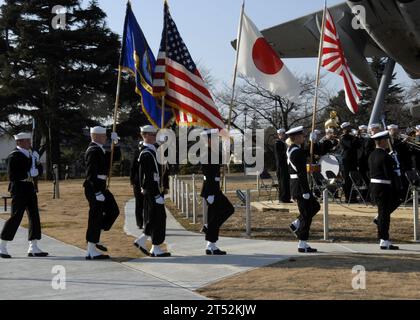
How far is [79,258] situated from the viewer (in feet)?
29.5

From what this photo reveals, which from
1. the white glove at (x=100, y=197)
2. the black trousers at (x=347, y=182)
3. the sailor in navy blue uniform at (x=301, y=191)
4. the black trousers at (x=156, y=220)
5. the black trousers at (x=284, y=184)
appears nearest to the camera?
the white glove at (x=100, y=197)

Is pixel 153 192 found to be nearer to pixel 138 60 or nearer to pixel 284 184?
pixel 138 60

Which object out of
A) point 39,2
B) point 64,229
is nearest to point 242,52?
point 64,229

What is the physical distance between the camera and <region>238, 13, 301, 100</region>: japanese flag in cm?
1052

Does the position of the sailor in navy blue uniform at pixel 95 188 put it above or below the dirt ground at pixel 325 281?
above

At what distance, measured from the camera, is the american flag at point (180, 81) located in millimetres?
10828

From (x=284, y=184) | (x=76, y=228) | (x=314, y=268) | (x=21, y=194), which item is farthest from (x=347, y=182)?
(x=21, y=194)

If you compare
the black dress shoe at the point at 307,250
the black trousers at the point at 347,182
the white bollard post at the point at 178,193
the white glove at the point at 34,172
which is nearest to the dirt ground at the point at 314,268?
the black dress shoe at the point at 307,250

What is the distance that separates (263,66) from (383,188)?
315 centimetres

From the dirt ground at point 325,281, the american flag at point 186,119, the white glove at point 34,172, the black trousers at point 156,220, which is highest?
the american flag at point 186,119

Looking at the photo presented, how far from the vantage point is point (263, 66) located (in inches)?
422

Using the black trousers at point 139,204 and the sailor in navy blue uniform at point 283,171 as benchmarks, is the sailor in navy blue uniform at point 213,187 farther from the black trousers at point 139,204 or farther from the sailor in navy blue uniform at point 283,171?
the sailor in navy blue uniform at point 283,171

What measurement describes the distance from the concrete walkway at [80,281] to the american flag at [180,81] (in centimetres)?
340

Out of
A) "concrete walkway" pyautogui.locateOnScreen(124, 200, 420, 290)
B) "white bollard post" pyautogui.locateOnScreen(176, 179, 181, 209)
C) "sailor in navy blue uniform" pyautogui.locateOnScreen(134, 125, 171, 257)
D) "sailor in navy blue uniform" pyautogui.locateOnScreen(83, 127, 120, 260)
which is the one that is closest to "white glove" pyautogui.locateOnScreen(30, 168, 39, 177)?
"sailor in navy blue uniform" pyautogui.locateOnScreen(83, 127, 120, 260)
